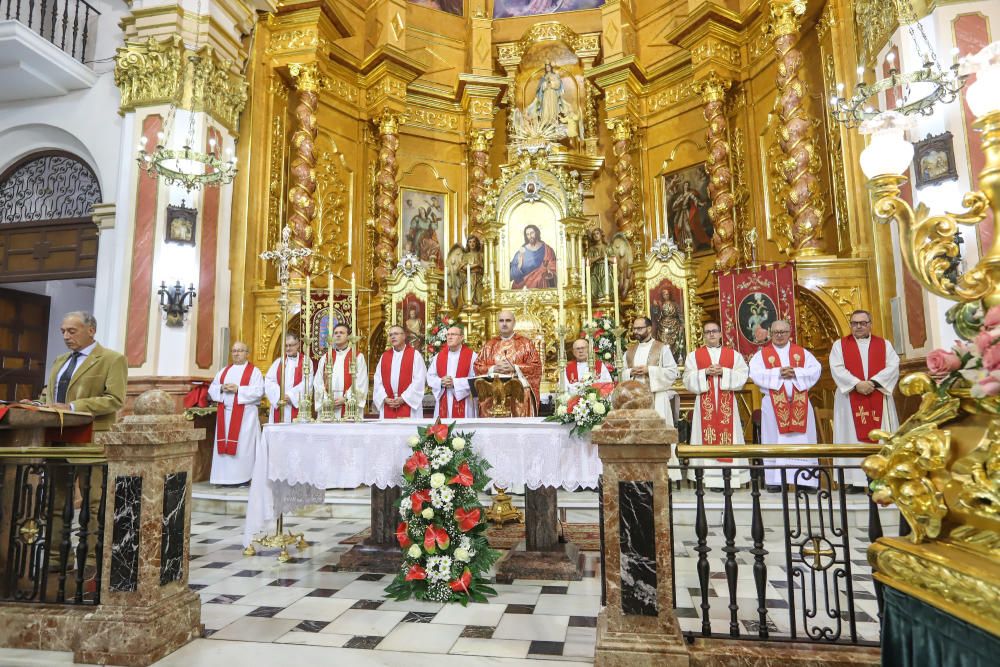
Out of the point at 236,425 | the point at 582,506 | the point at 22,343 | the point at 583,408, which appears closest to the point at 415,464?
the point at 583,408

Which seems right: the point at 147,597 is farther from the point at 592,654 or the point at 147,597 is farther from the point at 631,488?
the point at 631,488

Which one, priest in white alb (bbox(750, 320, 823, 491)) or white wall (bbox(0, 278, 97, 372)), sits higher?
white wall (bbox(0, 278, 97, 372))

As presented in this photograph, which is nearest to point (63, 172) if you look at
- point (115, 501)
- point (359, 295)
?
point (359, 295)

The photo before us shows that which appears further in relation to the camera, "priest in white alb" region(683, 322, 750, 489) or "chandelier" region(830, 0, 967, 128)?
"priest in white alb" region(683, 322, 750, 489)

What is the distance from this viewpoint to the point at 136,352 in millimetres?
8391

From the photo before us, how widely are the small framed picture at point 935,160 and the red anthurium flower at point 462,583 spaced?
5985 millimetres

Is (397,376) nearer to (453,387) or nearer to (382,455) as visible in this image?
(453,387)

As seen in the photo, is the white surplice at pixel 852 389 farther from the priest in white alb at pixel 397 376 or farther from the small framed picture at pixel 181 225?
the small framed picture at pixel 181 225

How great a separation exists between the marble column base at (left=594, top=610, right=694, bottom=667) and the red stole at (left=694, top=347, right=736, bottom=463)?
4.92m

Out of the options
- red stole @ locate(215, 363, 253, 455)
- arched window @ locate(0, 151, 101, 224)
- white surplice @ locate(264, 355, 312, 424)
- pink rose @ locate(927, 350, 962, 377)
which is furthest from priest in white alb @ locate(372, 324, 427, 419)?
pink rose @ locate(927, 350, 962, 377)

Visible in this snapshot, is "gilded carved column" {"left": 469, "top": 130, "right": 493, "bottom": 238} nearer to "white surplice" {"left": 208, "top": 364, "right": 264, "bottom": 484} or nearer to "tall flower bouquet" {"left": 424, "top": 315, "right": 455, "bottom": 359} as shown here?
"tall flower bouquet" {"left": 424, "top": 315, "right": 455, "bottom": 359}

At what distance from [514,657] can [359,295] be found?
8352 mm

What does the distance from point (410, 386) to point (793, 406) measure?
4305 mm

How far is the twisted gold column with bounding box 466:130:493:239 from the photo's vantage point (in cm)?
1252
